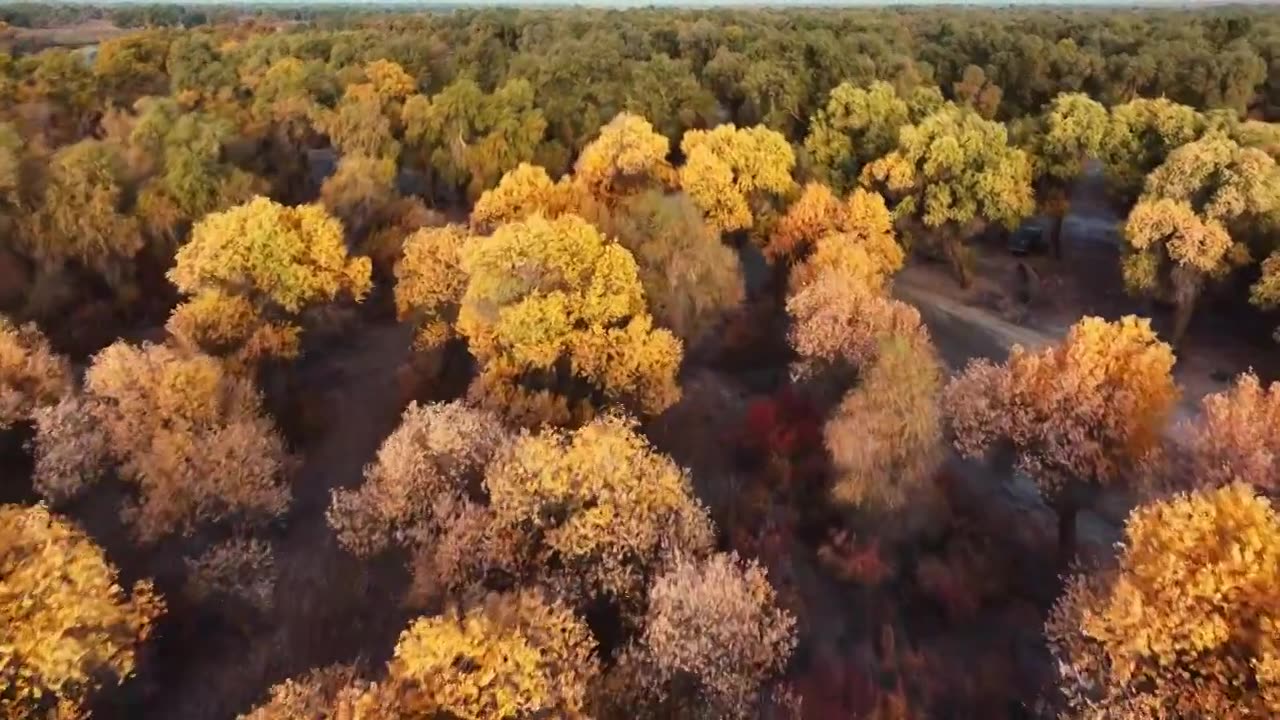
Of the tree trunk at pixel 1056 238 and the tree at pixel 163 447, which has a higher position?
the tree at pixel 163 447

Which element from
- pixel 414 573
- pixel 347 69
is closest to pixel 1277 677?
pixel 414 573

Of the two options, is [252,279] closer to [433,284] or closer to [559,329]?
[433,284]

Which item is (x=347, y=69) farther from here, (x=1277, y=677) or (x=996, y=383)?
(x=1277, y=677)

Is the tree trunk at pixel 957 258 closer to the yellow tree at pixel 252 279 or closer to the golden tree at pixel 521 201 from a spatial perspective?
the golden tree at pixel 521 201

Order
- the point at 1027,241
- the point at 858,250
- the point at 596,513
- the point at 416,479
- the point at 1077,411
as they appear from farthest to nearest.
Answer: the point at 1027,241, the point at 858,250, the point at 1077,411, the point at 416,479, the point at 596,513

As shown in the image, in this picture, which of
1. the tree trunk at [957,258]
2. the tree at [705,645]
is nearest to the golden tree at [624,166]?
the tree trunk at [957,258]

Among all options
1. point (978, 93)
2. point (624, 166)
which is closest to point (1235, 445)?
point (624, 166)
